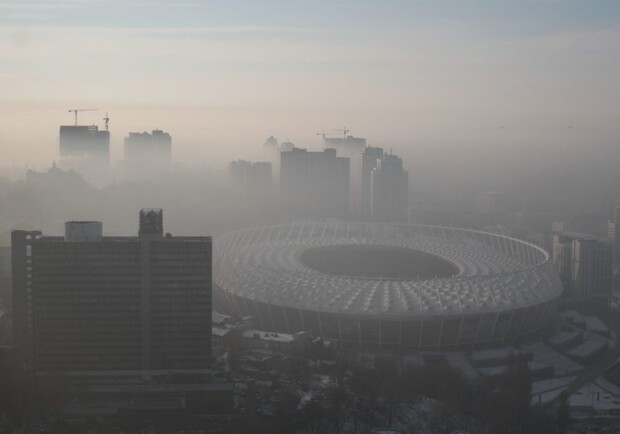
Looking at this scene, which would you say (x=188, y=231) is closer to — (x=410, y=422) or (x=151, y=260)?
(x=151, y=260)

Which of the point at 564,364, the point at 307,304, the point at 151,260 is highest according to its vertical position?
the point at 151,260

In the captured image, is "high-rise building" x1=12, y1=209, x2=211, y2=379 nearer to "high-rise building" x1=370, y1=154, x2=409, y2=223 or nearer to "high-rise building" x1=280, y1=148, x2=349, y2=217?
"high-rise building" x1=280, y1=148, x2=349, y2=217

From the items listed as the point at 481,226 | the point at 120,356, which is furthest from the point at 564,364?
the point at 481,226

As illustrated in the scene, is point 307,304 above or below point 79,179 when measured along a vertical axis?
below

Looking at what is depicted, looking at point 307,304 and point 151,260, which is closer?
point 151,260

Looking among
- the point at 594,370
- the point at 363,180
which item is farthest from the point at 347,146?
the point at 594,370

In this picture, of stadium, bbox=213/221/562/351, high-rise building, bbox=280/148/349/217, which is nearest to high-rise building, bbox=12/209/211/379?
stadium, bbox=213/221/562/351
